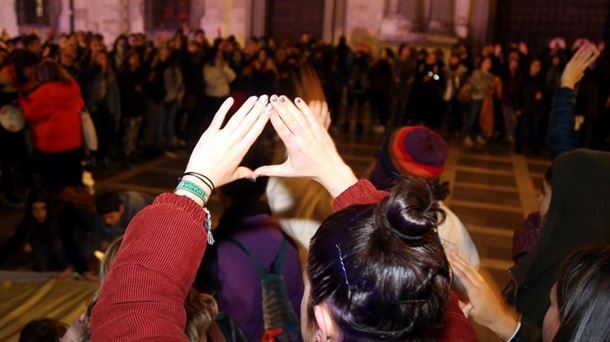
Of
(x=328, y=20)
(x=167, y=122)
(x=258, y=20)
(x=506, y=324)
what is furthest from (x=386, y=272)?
(x=258, y=20)

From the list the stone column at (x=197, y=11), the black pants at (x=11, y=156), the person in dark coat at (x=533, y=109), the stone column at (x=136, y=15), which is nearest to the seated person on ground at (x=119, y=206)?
the black pants at (x=11, y=156)

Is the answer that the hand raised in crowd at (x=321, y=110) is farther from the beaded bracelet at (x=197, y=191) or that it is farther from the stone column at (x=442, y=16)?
the stone column at (x=442, y=16)

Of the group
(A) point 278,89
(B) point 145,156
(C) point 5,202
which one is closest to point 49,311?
(C) point 5,202

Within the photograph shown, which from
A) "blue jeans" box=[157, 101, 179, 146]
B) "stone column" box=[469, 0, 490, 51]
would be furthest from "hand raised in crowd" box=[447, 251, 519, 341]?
"stone column" box=[469, 0, 490, 51]

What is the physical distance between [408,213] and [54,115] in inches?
240

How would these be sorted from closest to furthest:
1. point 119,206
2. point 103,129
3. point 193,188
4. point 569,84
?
point 193,188
point 569,84
point 119,206
point 103,129

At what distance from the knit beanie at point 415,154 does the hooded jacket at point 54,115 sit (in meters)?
4.79

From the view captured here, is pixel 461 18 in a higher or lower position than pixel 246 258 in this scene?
higher

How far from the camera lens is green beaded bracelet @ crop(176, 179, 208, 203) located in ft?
3.63

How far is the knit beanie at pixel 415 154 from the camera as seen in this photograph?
2.62 meters

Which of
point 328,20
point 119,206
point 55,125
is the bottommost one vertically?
point 119,206

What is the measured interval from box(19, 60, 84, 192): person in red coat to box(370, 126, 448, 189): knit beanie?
463cm

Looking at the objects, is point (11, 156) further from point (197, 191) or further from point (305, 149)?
point (197, 191)

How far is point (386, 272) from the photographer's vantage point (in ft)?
3.56
